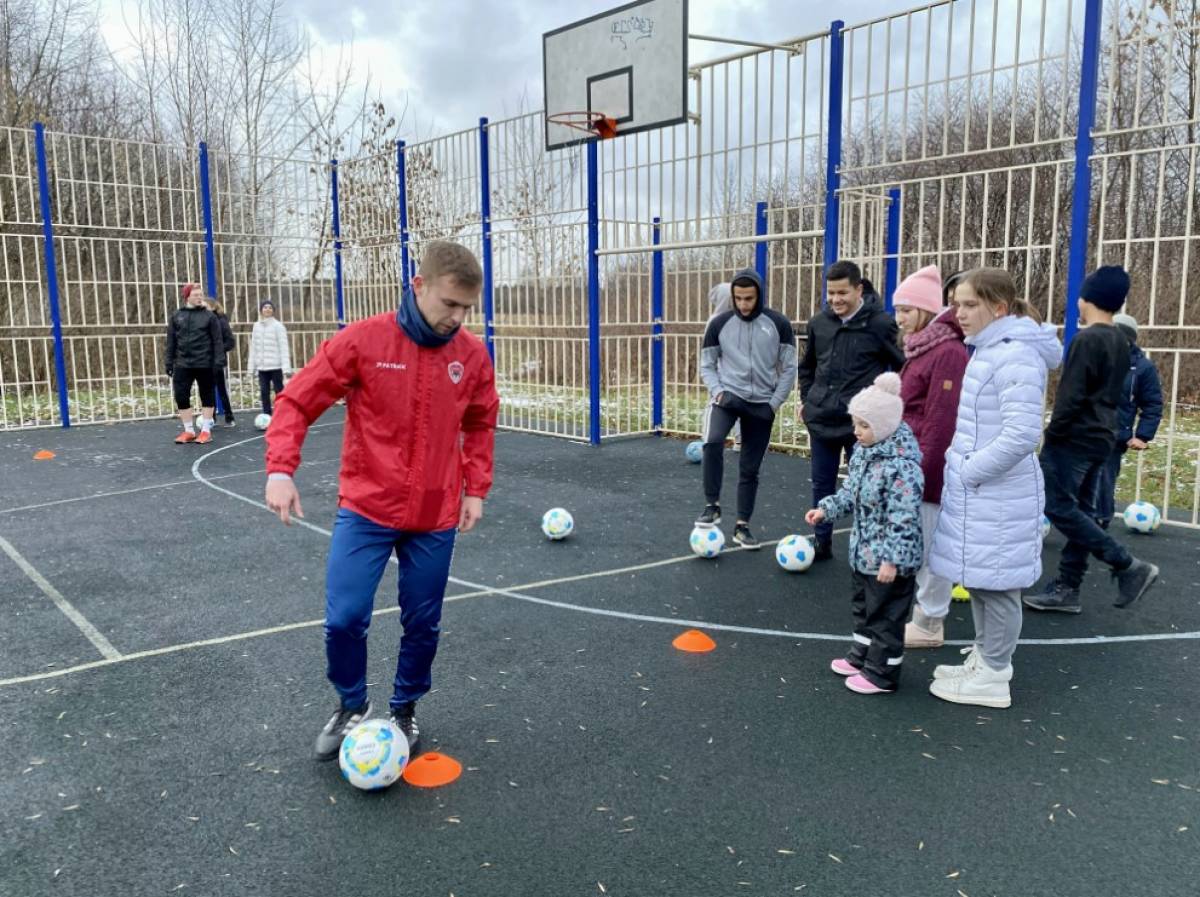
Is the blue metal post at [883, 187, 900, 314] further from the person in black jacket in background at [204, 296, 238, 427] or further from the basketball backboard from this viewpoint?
the person in black jacket in background at [204, 296, 238, 427]

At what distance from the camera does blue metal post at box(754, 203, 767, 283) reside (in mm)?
10773

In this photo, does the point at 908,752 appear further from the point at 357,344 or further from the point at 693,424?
the point at 693,424

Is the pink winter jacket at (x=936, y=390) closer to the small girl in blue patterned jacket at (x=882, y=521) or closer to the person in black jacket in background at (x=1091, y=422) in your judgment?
the small girl in blue patterned jacket at (x=882, y=521)

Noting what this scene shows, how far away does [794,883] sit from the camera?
101 inches

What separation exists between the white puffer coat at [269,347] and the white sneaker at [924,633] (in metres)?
10.9

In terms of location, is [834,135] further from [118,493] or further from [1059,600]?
[118,493]

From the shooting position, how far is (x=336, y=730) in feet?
10.8

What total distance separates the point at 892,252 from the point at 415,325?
740 cm

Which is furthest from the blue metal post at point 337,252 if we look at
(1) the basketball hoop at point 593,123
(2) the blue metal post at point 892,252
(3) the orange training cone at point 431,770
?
(3) the orange training cone at point 431,770

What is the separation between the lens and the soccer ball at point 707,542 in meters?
5.88

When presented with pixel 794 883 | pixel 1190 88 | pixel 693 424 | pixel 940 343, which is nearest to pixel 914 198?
pixel 1190 88

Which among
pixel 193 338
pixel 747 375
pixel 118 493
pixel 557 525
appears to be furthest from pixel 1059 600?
pixel 193 338

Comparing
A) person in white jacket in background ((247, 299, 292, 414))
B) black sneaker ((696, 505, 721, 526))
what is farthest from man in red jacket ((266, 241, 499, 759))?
person in white jacket in background ((247, 299, 292, 414))

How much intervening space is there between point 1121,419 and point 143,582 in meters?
6.38
